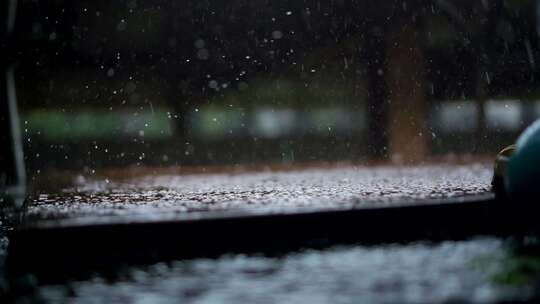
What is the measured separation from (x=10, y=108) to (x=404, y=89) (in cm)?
841

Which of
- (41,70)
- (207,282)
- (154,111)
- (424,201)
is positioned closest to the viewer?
(207,282)

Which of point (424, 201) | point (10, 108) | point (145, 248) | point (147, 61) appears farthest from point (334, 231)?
point (147, 61)

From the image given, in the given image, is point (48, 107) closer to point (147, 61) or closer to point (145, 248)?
point (147, 61)

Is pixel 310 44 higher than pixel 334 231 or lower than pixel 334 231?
higher

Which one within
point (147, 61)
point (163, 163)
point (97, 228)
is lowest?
point (163, 163)

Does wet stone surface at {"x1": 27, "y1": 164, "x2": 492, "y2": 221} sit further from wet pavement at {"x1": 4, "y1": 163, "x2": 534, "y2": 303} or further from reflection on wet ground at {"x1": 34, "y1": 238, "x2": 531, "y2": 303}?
reflection on wet ground at {"x1": 34, "y1": 238, "x2": 531, "y2": 303}

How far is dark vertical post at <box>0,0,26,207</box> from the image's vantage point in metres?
12.1

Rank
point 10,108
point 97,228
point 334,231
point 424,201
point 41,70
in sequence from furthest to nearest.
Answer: point 41,70 → point 10,108 → point 424,201 → point 334,231 → point 97,228

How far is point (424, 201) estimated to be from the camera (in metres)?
6.42

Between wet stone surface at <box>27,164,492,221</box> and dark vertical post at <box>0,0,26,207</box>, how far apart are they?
3.13 ft

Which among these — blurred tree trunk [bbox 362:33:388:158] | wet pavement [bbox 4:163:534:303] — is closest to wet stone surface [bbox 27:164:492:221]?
wet pavement [bbox 4:163:534:303]

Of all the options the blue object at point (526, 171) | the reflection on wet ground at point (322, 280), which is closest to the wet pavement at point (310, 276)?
the reflection on wet ground at point (322, 280)

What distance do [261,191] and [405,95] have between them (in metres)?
8.19

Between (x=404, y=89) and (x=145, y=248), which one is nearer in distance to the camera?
(x=145, y=248)
